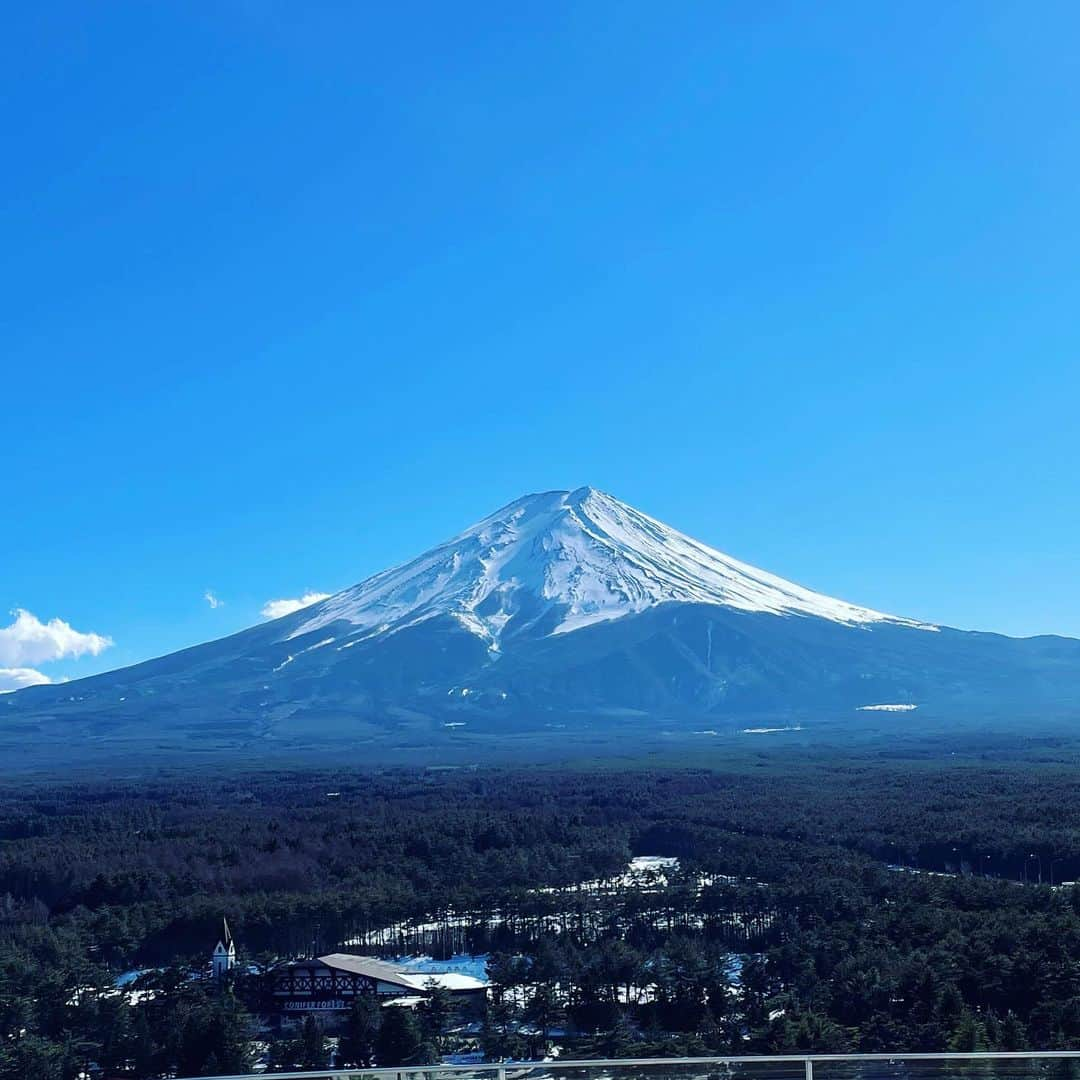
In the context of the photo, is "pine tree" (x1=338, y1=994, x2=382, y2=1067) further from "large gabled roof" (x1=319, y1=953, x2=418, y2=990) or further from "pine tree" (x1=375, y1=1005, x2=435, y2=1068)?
"large gabled roof" (x1=319, y1=953, x2=418, y2=990)

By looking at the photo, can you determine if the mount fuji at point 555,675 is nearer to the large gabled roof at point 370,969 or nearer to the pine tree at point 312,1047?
the large gabled roof at point 370,969

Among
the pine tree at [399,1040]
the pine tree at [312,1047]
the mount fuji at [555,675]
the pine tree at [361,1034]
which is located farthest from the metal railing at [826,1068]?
the mount fuji at [555,675]

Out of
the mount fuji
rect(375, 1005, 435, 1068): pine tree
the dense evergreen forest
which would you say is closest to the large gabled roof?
the dense evergreen forest

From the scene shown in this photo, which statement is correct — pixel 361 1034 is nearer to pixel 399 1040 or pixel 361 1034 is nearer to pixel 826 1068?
pixel 399 1040

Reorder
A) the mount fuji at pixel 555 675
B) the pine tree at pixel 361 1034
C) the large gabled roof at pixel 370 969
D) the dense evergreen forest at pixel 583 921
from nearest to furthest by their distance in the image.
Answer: the pine tree at pixel 361 1034
the dense evergreen forest at pixel 583 921
the large gabled roof at pixel 370 969
the mount fuji at pixel 555 675

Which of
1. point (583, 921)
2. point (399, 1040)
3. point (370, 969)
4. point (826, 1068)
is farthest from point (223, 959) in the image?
point (826, 1068)

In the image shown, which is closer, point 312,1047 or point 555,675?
point 312,1047
